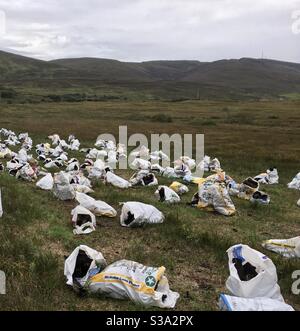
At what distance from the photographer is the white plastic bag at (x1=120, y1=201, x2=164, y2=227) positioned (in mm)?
8133

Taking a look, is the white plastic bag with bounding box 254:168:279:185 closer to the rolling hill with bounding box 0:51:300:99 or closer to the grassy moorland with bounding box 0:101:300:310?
the grassy moorland with bounding box 0:101:300:310

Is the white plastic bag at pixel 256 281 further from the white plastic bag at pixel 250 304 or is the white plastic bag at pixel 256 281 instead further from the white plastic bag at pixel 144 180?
the white plastic bag at pixel 144 180

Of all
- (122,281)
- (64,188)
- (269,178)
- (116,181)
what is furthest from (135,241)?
(269,178)

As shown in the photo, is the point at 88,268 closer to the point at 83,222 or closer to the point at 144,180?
the point at 83,222

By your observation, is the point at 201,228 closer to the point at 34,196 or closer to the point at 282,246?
the point at 282,246

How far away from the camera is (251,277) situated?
5.17m

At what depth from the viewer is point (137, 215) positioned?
8.12 metres

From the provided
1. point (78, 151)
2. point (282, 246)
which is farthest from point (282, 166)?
point (282, 246)

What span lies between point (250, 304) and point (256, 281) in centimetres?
42

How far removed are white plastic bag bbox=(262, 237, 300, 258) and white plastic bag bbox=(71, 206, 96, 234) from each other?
9.90ft

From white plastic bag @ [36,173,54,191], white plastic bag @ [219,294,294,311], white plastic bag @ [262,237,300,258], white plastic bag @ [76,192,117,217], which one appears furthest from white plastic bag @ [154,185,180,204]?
white plastic bag @ [219,294,294,311]

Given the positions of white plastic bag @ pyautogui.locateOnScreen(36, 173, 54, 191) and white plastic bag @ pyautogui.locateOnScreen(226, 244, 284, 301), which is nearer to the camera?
white plastic bag @ pyautogui.locateOnScreen(226, 244, 284, 301)

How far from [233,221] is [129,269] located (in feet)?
14.1
